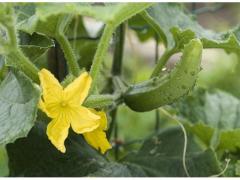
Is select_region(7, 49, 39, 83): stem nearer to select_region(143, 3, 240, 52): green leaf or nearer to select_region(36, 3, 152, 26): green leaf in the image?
select_region(36, 3, 152, 26): green leaf

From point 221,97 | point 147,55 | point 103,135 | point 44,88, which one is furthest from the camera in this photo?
point 147,55

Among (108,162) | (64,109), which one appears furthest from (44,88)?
(108,162)

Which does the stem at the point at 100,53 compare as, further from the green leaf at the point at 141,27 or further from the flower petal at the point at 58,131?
the green leaf at the point at 141,27

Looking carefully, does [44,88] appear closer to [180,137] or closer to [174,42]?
[174,42]

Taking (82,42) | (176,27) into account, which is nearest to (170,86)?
(176,27)

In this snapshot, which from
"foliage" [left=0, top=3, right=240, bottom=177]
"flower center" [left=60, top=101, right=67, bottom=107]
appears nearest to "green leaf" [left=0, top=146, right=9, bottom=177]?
"foliage" [left=0, top=3, right=240, bottom=177]

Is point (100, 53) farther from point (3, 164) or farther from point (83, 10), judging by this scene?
point (3, 164)

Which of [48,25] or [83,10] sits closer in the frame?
[83,10]
